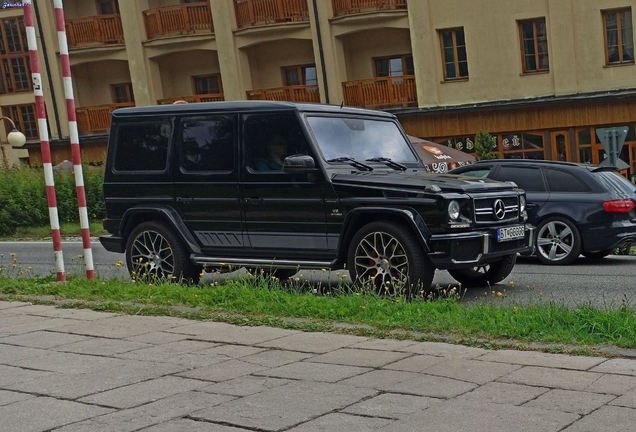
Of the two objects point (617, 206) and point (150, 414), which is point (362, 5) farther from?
point (150, 414)

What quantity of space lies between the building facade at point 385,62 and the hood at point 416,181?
79.2 ft

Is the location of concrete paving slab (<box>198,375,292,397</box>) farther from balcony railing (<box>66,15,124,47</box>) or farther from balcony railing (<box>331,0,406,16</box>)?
balcony railing (<box>66,15,124,47</box>)

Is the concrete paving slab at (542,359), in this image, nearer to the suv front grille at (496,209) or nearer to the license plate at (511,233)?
the suv front grille at (496,209)

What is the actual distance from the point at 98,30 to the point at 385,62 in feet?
44.9

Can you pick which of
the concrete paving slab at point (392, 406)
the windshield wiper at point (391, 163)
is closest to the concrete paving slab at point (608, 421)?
the concrete paving slab at point (392, 406)

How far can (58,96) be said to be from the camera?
150ft

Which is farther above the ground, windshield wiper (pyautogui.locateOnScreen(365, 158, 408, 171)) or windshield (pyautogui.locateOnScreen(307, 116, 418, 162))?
windshield (pyautogui.locateOnScreen(307, 116, 418, 162))

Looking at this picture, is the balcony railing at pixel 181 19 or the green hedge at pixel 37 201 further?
the balcony railing at pixel 181 19

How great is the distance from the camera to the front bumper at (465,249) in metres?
9.64

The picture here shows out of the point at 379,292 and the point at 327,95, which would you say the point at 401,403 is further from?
the point at 327,95

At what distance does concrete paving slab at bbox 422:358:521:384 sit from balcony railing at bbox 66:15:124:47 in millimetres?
39351

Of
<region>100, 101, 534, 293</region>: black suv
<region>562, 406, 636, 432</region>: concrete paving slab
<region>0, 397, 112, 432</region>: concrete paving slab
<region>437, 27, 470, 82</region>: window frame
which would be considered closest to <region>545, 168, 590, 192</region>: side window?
<region>100, 101, 534, 293</region>: black suv

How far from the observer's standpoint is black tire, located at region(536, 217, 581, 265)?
14078 mm

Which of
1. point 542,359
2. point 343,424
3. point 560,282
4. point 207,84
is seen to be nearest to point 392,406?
point 343,424
